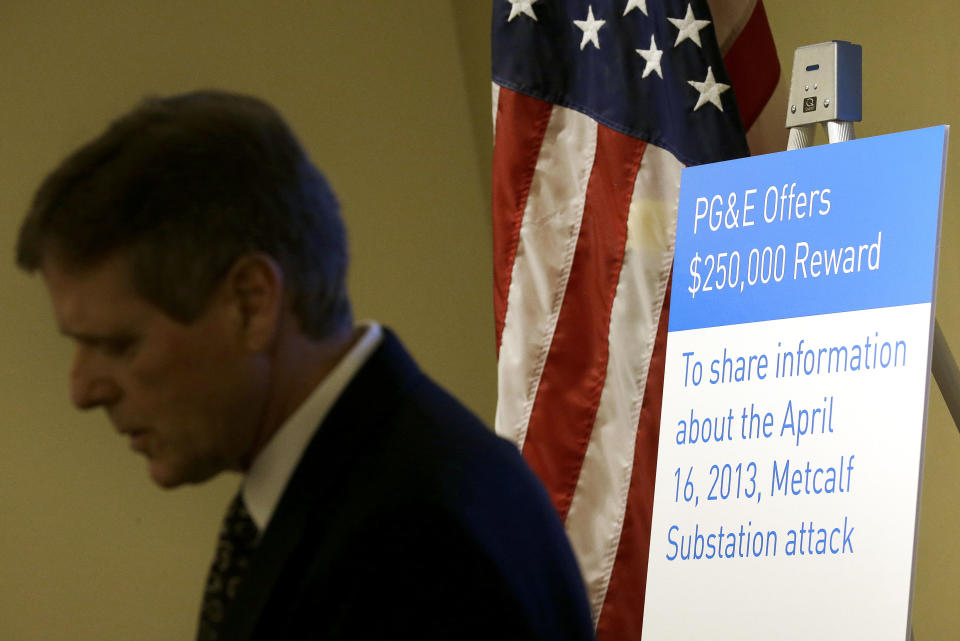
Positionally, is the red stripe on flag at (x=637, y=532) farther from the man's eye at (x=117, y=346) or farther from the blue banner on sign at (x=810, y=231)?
the man's eye at (x=117, y=346)

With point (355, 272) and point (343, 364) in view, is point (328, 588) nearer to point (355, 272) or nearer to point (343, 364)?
point (343, 364)

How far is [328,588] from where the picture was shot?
76 centimetres

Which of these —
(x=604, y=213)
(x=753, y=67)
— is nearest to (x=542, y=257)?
(x=604, y=213)

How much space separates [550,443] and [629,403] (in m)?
0.19

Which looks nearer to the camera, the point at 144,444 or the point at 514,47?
the point at 144,444

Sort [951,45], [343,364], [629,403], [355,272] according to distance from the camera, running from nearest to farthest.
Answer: [343,364] → [629,403] → [951,45] → [355,272]

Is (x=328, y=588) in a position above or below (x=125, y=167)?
below

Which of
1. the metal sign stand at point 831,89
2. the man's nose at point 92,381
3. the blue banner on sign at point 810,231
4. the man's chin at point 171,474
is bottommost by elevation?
the man's chin at point 171,474

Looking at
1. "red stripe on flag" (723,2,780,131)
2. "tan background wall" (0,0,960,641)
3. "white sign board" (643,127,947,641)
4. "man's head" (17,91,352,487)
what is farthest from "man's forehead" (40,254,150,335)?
"tan background wall" (0,0,960,641)

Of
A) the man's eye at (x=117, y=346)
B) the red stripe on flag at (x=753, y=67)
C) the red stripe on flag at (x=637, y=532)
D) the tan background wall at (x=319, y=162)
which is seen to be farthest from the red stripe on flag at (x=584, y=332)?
the man's eye at (x=117, y=346)

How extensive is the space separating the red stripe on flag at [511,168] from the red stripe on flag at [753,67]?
15.9 inches

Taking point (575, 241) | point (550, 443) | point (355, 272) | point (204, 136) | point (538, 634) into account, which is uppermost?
point (355, 272)

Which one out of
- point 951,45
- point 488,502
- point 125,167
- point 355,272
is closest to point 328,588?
point 488,502

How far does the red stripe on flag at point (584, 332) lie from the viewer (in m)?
2.60
